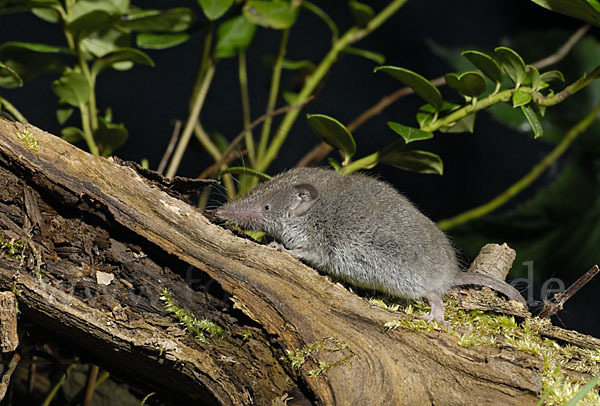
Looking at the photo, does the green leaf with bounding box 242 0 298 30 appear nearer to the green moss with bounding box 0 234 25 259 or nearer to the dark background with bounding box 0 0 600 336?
the dark background with bounding box 0 0 600 336

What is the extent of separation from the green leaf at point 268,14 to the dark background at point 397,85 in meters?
0.61

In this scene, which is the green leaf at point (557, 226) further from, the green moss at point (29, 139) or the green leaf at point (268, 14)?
the green moss at point (29, 139)

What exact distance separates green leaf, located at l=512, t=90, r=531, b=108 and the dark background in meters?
1.08

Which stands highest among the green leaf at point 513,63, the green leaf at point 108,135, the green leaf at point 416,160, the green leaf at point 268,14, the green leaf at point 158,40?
the green leaf at point 513,63

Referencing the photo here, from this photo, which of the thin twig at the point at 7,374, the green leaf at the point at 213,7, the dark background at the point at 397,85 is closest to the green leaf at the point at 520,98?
the green leaf at the point at 213,7

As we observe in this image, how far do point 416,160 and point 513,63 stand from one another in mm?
367

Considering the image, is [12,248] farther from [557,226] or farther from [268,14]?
[557,226]

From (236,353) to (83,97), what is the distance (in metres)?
0.90

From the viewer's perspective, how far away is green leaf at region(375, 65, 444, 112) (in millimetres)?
1451

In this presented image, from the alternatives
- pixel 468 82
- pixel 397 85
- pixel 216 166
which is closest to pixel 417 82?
pixel 468 82

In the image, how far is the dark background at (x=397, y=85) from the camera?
8.32 feet

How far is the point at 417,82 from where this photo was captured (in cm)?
150

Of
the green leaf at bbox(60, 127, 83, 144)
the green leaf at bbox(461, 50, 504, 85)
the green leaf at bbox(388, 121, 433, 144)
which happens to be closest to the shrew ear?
the green leaf at bbox(388, 121, 433, 144)

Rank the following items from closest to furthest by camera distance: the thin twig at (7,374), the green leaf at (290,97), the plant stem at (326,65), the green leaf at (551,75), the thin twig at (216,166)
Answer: the thin twig at (7,374), the green leaf at (551,75), the thin twig at (216,166), the plant stem at (326,65), the green leaf at (290,97)
